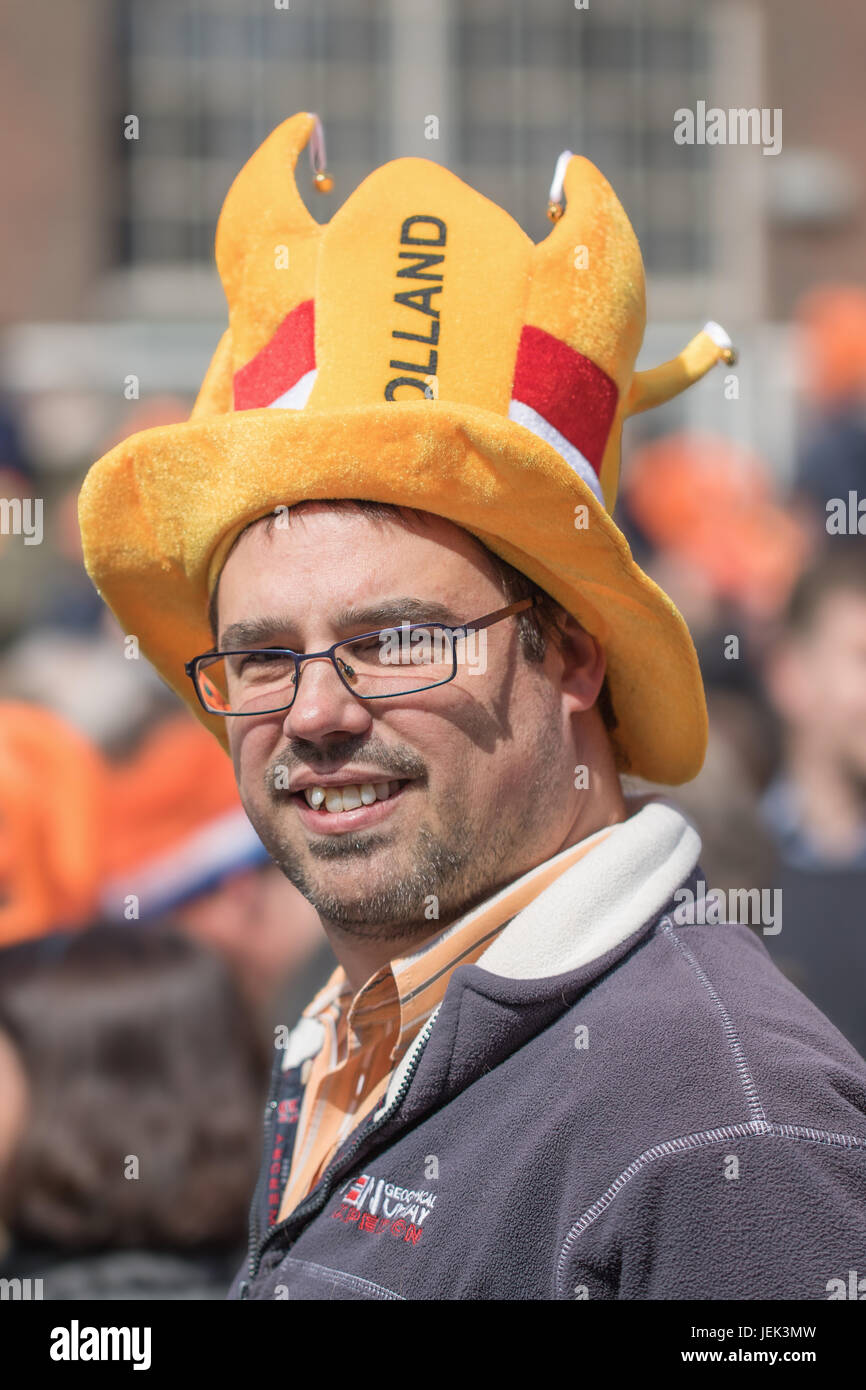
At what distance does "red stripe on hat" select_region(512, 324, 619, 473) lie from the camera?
188 centimetres

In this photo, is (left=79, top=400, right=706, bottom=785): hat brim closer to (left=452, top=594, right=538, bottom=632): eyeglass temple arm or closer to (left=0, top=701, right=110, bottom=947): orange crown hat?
(left=452, top=594, right=538, bottom=632): eyeglass temple arm

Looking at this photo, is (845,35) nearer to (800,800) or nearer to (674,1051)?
(800,800)

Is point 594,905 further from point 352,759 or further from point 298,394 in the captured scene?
point 298,394

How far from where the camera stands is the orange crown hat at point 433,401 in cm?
177

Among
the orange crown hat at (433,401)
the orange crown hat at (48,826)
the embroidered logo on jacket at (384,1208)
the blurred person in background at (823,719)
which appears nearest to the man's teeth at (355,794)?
the orange crown hat at (433,401)

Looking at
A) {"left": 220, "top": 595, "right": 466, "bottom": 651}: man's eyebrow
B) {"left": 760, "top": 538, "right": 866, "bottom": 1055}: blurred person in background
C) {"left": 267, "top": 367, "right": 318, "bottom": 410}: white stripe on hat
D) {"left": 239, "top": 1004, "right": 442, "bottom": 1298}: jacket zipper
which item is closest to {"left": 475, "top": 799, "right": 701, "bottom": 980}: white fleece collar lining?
{"left": 239, "top": 1004, "right": 442, "bottom": 1298}: jacket zipper

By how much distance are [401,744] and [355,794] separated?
0.28 feet

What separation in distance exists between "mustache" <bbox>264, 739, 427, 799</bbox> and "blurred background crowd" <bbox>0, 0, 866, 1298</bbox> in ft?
4.72

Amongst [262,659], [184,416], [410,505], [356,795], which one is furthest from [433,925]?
[184,416]

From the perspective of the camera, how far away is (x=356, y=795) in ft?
5.97

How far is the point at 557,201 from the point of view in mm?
2043

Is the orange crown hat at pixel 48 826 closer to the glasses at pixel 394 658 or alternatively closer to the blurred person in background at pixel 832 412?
the glasses at pixel 394 658

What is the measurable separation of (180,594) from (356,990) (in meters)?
0.62

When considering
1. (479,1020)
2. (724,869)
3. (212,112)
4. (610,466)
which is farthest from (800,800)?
(212,112)
